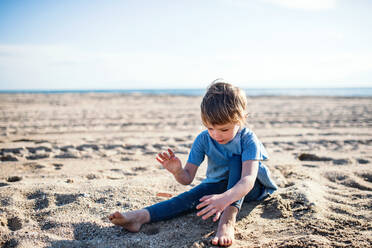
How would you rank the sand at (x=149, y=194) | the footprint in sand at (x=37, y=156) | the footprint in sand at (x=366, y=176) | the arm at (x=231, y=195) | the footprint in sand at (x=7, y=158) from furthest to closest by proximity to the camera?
the footprint in sand at (x=37, y=156)
the footprint in sand at (x=7, y=158)
the footprint in sand at (x=366, y=176)
the sand at (x=149, y=194)
the arm at (x=231, y=195)

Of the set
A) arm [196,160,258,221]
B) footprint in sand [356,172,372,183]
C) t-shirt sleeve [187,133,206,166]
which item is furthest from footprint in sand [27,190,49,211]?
footprint in sand [356,172,372,183]

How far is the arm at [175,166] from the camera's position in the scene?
2.15m

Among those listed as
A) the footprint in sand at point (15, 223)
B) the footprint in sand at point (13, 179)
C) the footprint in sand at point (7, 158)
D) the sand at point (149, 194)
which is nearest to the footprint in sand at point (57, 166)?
the sand at point (149, 194)

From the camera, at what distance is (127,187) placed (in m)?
2.65

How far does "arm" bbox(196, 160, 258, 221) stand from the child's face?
0.23 meters

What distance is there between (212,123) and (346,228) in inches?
46.8

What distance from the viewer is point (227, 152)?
217 cm

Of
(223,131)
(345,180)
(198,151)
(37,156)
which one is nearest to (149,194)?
(198,151)

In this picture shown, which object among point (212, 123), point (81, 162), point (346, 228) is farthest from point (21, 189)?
point (346, 228)

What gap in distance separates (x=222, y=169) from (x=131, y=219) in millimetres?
823

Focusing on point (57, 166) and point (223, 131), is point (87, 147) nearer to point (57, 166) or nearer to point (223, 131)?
point (57, 166)

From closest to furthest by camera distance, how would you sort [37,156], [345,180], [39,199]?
[39,199]
[345,180]
[37,156]

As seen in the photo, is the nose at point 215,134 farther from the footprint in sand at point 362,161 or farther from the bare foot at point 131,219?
the footprint in sand at point 362,161

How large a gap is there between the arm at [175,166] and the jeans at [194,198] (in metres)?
0.14
